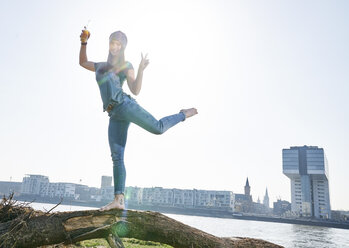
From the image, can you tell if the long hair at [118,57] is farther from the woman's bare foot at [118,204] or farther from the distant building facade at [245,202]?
the distant building facade at [245,202]

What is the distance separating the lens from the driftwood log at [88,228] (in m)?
2.76

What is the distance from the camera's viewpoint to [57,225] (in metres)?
2.92

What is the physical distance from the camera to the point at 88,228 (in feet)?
9.80

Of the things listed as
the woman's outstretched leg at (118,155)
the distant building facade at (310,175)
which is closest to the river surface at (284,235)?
the woman's outstretched leg at (118,155)

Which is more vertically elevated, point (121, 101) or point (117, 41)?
point (117, 41)

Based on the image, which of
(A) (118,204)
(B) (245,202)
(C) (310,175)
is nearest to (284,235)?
(A) (118,204)

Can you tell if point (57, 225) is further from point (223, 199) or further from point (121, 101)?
point (223, 199)

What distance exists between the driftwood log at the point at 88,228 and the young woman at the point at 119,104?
21cm

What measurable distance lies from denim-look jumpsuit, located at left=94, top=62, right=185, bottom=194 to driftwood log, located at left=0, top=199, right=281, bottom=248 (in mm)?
385

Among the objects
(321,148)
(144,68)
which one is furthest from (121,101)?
(321,148)

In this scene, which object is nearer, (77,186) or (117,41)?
(117,41)

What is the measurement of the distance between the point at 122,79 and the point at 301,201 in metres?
151

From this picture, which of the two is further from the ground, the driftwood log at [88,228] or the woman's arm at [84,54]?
the woman's arm at [84,54]

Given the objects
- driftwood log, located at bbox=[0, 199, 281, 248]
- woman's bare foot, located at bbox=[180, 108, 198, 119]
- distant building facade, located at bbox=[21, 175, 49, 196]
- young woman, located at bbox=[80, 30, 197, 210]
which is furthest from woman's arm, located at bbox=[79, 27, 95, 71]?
distant building facade, located at bbox=[21, 175, 49, 196]
